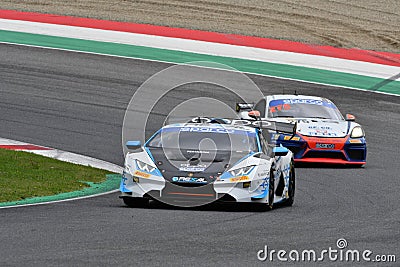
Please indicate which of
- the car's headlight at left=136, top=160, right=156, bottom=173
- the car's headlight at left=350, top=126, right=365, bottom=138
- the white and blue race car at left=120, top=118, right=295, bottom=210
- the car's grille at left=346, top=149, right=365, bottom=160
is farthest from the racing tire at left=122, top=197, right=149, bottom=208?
the car's headlight at left=350, top=126, right=365, bottom=138

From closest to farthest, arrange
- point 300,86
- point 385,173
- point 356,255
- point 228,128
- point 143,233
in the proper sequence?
point 356,255, point 143,233, point 228,128, point 385,173, point 300,86

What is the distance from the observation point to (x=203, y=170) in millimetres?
12750

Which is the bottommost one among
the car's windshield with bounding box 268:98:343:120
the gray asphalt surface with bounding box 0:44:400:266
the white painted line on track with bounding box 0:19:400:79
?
the gray asphalt surface with bounding box 0:44:400:266

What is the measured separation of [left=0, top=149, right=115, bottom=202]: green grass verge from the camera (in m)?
14.1

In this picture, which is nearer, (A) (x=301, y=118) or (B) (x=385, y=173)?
(B) (x=385, y=173)

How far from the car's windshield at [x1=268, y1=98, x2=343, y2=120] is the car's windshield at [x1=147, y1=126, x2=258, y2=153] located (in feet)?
20.8

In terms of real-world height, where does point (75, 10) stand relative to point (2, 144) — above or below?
above

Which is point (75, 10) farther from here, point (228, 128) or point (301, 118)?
point (228, 128)

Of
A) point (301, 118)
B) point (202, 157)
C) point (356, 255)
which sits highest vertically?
point (301, 118)

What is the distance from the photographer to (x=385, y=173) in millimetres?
18297

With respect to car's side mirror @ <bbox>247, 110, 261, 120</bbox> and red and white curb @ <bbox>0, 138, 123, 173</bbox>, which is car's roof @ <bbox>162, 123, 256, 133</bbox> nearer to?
red and white curb @ <bbox>0, 138, 123, 173</bbox>

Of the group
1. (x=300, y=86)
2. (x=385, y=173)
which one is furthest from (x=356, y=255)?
(x=300, y=86)

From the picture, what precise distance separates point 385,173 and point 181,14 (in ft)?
52.3

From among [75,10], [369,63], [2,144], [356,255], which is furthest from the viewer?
[75,10]
